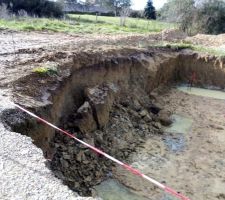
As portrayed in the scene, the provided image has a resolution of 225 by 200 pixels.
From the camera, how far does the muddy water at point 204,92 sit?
1880 cm

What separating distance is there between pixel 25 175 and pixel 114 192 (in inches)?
161

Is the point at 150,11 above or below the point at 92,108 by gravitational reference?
above

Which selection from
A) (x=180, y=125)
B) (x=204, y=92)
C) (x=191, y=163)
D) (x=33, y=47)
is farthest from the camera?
(x=204, y=92)

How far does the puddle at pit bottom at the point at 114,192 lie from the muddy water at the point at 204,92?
10.6 meters

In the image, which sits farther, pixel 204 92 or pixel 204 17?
pixel 204 17

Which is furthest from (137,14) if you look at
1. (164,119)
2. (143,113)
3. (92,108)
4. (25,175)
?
(25,175)

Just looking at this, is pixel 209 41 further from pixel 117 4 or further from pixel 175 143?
pixel 117 4

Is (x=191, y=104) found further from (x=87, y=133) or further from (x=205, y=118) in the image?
(x=87, y=133)

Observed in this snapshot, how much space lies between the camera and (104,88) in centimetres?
1270

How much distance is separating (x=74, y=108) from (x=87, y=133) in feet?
3.01

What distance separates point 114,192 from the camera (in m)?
9.05

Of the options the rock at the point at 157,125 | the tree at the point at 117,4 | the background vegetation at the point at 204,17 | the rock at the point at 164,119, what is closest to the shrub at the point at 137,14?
the tree at the point at 117,4

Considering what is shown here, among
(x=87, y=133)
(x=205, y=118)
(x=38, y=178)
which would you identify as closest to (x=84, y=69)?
(x=87, y=133)

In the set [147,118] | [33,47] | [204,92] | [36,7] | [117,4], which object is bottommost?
[204,92]
